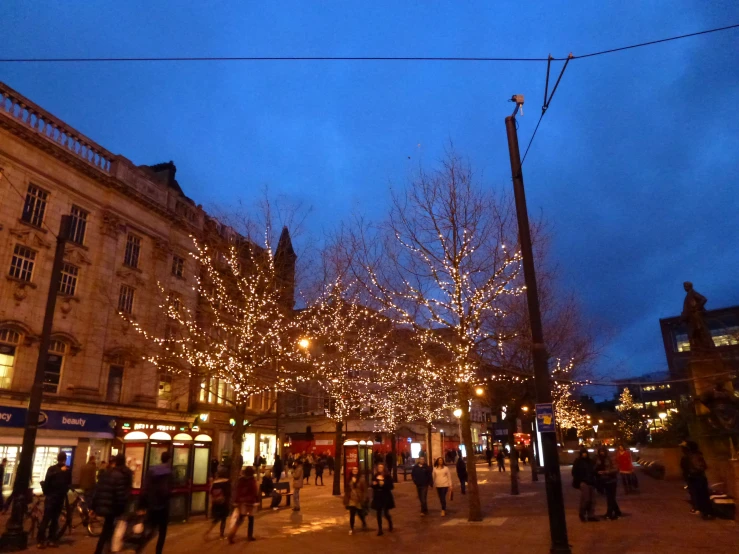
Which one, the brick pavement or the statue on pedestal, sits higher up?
the statue on pedestal

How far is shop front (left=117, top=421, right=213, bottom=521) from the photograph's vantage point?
14.3 meters

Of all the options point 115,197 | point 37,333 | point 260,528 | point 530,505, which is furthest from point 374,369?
point 115,197

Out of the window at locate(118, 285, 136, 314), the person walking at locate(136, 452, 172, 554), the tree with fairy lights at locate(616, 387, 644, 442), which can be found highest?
the window at locate(118, 285, 136, 314)

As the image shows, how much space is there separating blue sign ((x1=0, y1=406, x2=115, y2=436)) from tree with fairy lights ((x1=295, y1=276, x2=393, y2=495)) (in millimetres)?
10397

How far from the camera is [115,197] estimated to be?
28.9 m

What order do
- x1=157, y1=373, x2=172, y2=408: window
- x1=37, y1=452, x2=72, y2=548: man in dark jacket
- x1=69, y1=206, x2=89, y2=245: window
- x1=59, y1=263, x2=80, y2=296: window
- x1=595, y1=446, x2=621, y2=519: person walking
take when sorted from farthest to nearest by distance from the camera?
x1=157, y1=373, x2=172, y2=408: window, x1=69, y1=206, x2=89, y2=245: window, x1=59, y1=263, x2=80, y2=296: window, x1=595, y1=446, x2=621, y2=519: person walking, x1=37, y1=452, x2=72, y2=548: man in dark jacket

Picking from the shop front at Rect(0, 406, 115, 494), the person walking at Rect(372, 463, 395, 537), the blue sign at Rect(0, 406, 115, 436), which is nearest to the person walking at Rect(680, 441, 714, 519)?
the person walking at Rect(372, 463, 395, 537)

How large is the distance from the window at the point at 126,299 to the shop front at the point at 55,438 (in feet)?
17.8

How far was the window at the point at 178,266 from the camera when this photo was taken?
3238cm

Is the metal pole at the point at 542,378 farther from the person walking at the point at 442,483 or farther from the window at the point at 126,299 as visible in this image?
the window at the point at 126,299

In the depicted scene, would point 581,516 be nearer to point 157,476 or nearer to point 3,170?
point 157,476

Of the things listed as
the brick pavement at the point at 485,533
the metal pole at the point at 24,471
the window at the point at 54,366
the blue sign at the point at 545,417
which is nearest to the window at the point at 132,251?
the window at the point at 54,366

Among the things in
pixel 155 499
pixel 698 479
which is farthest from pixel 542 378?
pixel 698 479

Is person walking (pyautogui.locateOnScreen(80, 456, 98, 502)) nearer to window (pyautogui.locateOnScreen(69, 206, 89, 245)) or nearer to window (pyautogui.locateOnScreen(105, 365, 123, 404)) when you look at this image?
window (pyautogui.locateOnScreen(105, 365, 123, 404))
